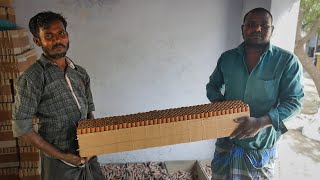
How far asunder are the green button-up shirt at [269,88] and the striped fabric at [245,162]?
0.06 m

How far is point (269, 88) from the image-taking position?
2.20 metres

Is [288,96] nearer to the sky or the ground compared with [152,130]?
nearer to the sky

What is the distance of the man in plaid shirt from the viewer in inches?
72.1

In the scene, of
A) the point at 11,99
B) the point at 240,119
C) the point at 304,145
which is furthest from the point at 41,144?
the point at 304,145

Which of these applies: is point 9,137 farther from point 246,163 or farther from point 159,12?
point 246,163

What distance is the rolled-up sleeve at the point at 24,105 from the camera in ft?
5.94

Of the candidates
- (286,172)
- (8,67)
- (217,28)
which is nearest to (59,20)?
(8,67)

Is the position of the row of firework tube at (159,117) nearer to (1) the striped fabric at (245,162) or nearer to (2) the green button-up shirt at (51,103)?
(2) the green button-up shirt at (51,103)

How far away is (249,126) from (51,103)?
1.29 metres

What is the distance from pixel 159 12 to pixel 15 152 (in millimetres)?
2487

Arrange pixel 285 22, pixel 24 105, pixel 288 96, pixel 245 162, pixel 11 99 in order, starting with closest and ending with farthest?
pixel 24 105
pixel 288 96
pixel 245 162
pixel 285 22
pixel 11 99

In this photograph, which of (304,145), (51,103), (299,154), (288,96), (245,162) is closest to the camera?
(51,103)

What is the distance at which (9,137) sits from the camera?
348 centimetres

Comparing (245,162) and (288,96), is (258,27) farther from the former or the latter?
(245,162)
